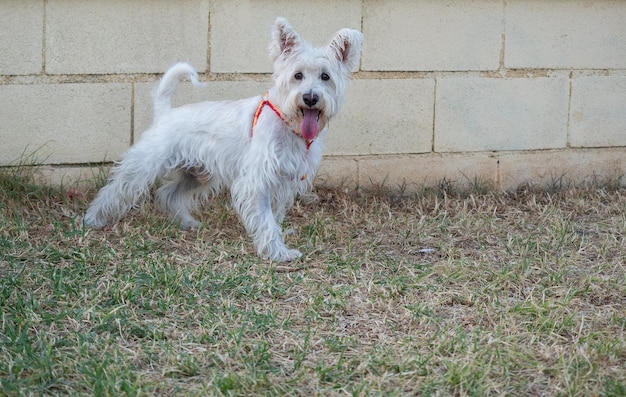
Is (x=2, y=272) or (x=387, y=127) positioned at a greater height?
(x=387, y=127)

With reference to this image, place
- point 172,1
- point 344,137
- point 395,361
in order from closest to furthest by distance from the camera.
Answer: point 395,361
point 172,1
point 344,137

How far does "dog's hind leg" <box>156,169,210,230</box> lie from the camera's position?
5.32m

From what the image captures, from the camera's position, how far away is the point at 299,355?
337cm

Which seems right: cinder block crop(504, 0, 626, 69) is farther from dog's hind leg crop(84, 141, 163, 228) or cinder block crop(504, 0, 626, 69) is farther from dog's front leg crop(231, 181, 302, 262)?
dog's hind leg crop(84, 141, 163, 228)

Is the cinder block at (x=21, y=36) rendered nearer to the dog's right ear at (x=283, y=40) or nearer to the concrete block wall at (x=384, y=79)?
the concrete block wall at (x=384, y=79)

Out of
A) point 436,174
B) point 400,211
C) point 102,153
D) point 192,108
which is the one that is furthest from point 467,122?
point 102,153

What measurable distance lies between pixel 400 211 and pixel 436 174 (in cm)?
51

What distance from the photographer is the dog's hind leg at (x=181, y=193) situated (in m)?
5.32

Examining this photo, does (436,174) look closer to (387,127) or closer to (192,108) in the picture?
(387,127)

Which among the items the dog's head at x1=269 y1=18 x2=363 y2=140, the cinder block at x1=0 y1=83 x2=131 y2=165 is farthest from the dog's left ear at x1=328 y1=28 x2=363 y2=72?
the cinder block at x1=0 y1=83 x2=131 y2=165

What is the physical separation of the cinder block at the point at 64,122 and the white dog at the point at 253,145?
0.50 metres

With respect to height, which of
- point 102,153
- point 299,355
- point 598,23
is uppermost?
point 598,23

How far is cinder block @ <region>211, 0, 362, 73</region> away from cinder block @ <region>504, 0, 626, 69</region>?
111 centimetres

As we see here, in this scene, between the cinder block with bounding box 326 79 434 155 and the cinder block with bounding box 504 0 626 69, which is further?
the cinder block with bounding box 504 0 626 69
